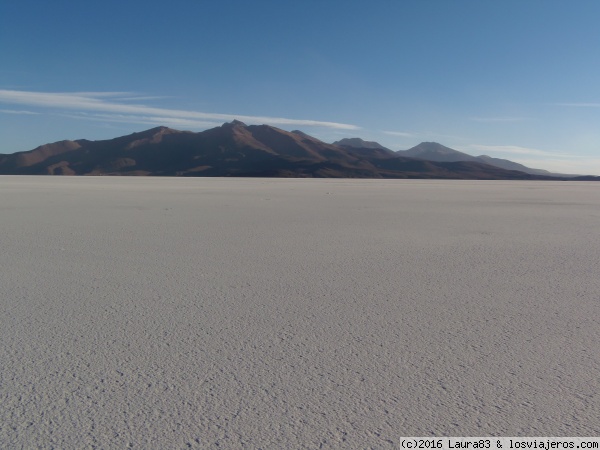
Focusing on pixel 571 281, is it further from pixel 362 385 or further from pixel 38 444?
pixel 38 444

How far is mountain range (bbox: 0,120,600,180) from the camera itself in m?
127

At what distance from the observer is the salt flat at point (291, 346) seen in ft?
10.6

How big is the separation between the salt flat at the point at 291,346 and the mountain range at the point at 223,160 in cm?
10410

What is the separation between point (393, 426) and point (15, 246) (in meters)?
8.44

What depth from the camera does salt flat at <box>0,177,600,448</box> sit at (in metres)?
3.23

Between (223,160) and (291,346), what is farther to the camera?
(223,160)

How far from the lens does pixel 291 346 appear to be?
14.7 ft

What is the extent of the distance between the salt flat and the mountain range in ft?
342

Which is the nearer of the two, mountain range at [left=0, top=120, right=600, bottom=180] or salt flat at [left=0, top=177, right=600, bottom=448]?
salt flat at [left=0, top=177, right=600, bottom=448]

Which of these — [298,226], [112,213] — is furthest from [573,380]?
[112,213]

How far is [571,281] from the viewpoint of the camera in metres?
7.07

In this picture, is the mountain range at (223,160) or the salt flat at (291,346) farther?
the mountain range at (223,160)

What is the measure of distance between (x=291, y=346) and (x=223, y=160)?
498 feet

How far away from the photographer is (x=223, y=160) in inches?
6048
